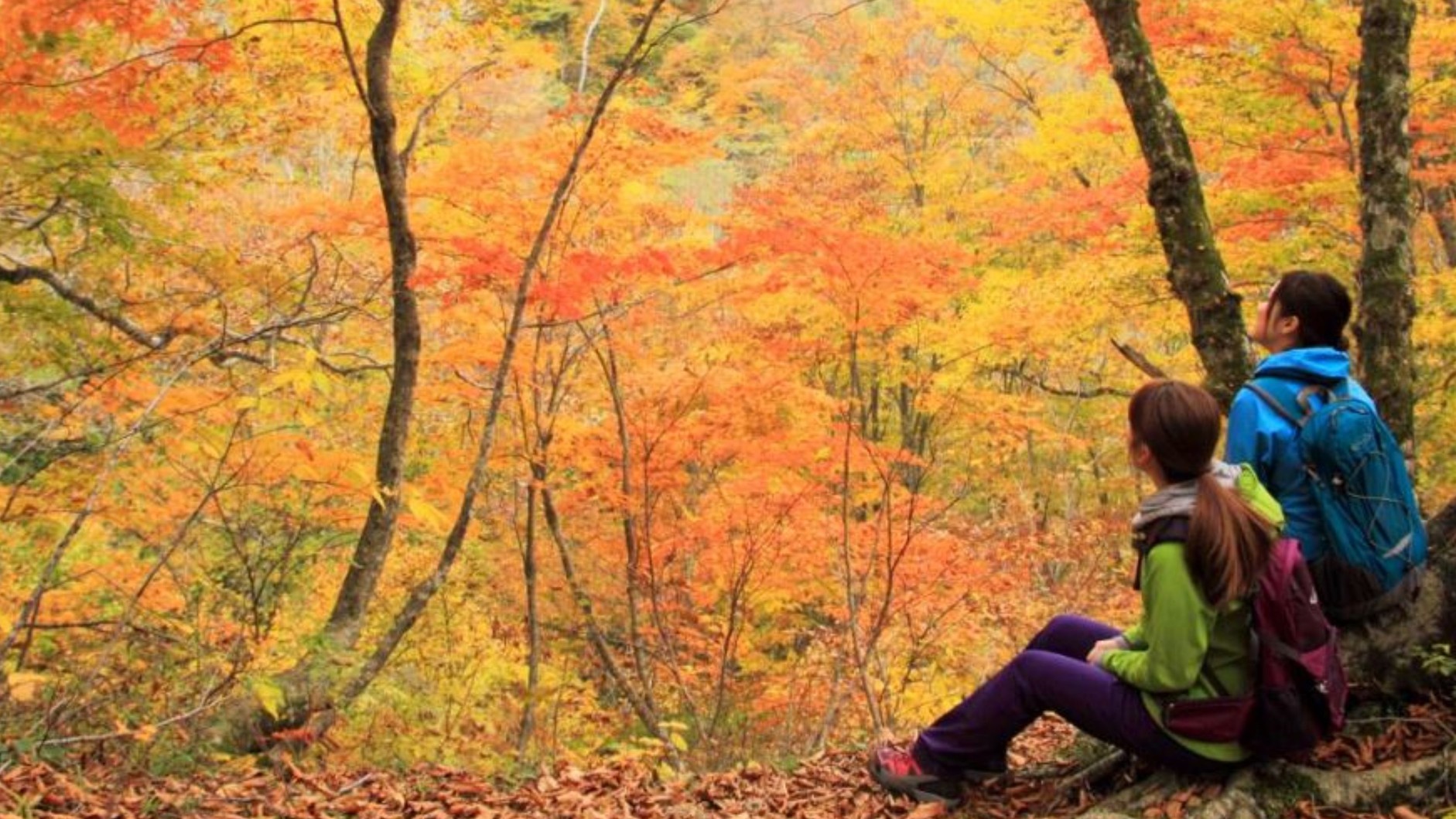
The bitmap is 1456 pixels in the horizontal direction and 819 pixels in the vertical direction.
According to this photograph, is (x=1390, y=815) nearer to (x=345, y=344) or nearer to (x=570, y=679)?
(x=570, y=679)

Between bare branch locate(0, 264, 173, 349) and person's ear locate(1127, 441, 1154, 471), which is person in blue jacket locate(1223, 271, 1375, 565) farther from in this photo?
bare branch locate(0, 264, 173, 349)

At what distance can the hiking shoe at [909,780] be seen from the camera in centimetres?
304

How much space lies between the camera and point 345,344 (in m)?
10.2

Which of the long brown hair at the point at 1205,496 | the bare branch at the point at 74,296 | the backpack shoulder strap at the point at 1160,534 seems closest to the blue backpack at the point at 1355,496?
the long brown hair at the point at 1205,496

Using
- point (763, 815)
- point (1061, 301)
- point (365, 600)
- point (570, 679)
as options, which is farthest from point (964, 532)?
point (763, 815)

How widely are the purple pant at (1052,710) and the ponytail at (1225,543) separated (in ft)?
1.39

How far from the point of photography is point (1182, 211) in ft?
12.1

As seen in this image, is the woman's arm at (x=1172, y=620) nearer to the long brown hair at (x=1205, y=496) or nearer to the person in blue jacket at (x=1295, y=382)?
the long brown hair at (x=1205, y=496)

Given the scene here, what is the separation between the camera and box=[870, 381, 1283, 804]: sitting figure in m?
2.32

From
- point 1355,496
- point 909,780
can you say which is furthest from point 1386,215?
point 909,780

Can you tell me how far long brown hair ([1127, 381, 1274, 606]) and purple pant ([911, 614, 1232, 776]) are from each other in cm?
43

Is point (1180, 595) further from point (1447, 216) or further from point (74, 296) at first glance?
point (1447, 216)

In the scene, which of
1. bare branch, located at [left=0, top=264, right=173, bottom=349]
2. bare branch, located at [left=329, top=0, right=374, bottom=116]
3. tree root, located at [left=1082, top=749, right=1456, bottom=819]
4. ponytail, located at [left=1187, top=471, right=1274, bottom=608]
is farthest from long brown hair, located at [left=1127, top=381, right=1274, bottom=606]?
bare branch, located at [left=0, top=264, right=173, bottom=349]

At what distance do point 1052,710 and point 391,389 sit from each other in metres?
4.08
